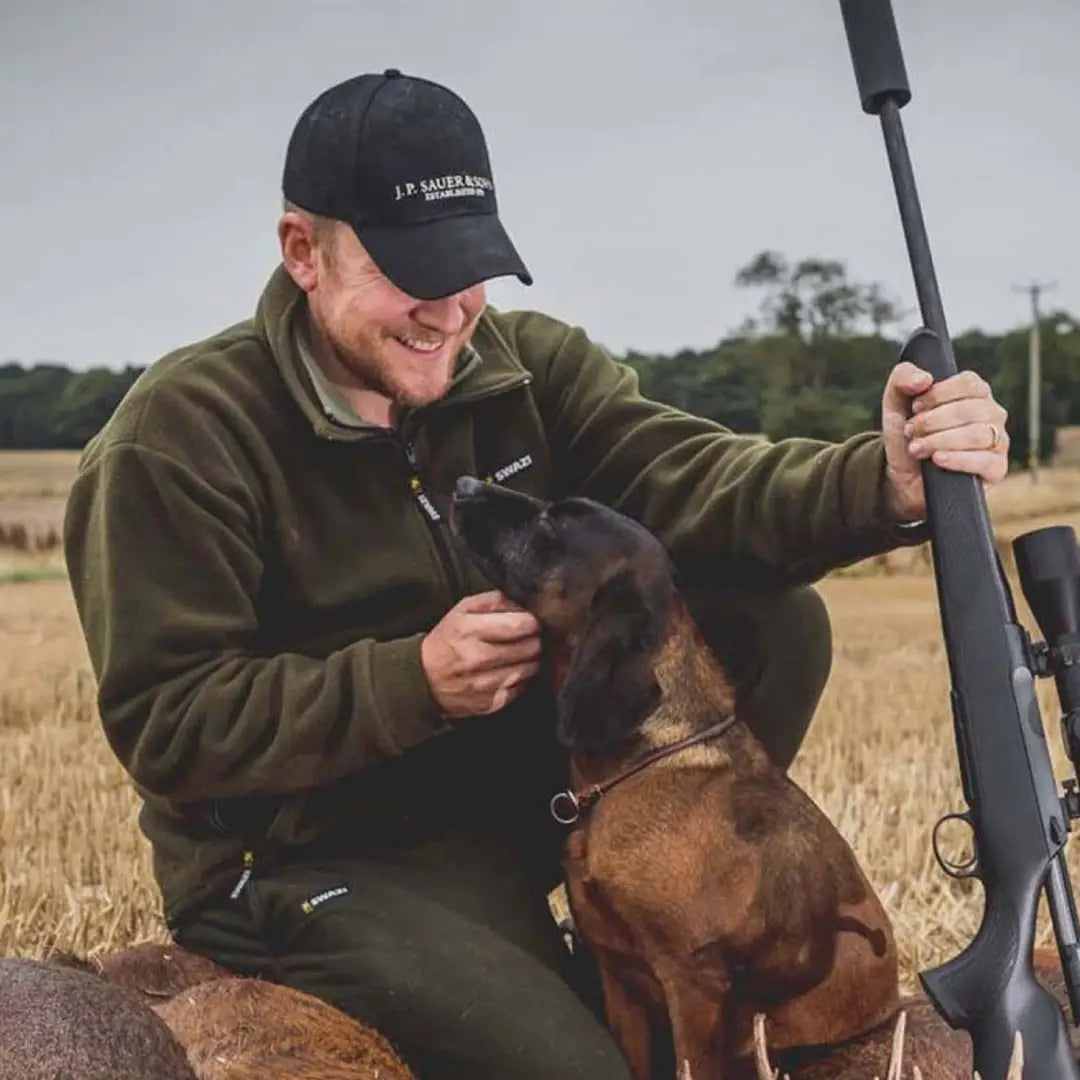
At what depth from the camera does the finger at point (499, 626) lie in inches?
140

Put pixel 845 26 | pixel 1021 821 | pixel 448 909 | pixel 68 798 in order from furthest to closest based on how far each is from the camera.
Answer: pixel 68 798
pixel 448 909
pixel 845 26
pixel 1021 821

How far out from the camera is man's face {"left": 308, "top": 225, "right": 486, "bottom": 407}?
3836 millimetres

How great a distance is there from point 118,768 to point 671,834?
4898mm

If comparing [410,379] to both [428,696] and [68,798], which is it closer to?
[428,696]

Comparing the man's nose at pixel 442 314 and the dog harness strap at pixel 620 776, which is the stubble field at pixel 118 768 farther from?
the man's nose at pixel 442 314

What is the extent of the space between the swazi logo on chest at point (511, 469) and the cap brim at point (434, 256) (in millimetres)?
619

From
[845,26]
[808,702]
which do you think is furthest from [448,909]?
[845,26]

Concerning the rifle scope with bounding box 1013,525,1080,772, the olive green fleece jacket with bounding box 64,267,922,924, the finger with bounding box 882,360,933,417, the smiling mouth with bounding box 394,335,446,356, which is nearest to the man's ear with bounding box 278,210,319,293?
the olive green fleece jacket with bounding box 64,267,922,924

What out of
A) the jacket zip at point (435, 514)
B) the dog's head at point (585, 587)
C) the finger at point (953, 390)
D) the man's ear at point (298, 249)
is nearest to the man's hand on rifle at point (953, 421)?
the finger at point (953, 390)

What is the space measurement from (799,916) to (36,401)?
9.54m

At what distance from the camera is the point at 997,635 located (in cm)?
A: 333

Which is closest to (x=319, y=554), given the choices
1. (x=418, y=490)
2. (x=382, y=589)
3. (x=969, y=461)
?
(x=382, y=589)

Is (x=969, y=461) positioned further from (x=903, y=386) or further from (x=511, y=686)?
(x=511, y=686)

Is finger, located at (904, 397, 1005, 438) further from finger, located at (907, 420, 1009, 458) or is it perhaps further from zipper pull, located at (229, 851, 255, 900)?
zipper pull, located at (229, 851, 255, 900)
